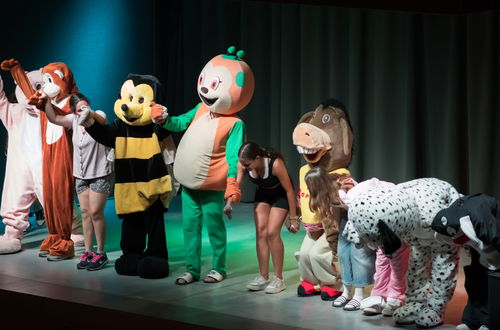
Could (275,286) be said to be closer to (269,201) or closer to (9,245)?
(269,201)

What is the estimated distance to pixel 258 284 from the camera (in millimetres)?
4848

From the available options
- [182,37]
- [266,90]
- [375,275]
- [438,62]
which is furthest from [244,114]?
[375,275]

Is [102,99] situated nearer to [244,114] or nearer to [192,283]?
[244,114]

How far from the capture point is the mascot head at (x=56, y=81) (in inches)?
218

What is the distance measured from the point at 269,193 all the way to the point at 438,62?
10.7ft

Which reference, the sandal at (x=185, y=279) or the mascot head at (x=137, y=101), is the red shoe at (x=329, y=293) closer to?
the sandal at (x=185, y=279)

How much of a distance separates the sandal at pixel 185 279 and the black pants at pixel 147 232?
0.22 meters

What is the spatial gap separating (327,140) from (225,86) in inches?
28.1

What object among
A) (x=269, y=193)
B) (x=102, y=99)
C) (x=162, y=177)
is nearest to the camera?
(x=269, y=193)

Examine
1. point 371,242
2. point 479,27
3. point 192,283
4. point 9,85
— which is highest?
point 479,27

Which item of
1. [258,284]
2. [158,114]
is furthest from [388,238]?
[158,114]

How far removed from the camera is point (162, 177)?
5.19 m

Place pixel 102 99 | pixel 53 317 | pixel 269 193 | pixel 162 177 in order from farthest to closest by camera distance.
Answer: pixel 102 99
pixel 162 177
pixel 269 193
pixel 53 317

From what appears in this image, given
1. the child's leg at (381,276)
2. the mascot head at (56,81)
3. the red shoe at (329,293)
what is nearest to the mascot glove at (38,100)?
the mascot head at (56,81)
